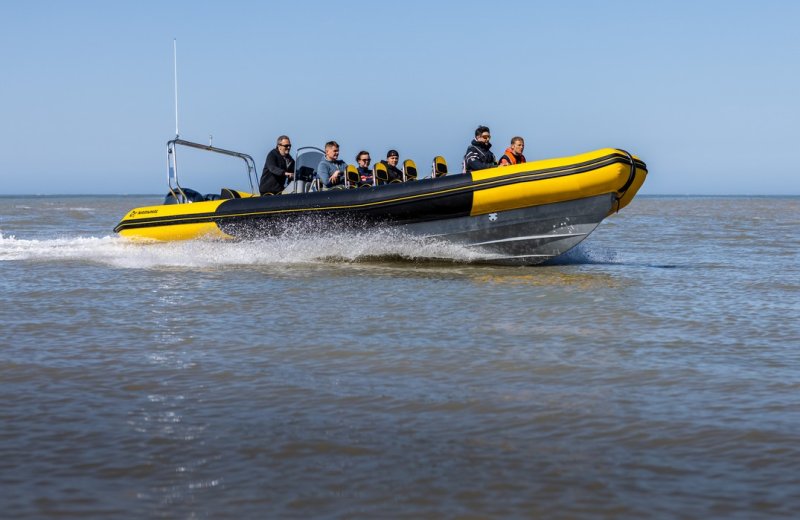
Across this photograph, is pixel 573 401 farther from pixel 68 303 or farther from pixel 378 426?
pixel 68 303

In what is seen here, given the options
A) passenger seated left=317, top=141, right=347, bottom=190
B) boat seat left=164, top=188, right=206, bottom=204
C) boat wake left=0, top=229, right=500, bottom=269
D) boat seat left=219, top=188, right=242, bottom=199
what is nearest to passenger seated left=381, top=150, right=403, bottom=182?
passenger seated left=317, top=141, right=347, bottom=190

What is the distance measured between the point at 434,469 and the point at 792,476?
3.94 ft

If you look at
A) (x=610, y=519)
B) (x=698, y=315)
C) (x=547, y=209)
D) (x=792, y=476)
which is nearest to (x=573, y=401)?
(x=792, y=476)

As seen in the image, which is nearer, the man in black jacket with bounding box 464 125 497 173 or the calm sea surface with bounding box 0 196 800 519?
the calm sea surface with bounding box 0 196 800 519

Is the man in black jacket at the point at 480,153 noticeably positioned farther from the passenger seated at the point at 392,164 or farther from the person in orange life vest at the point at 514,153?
the passenger seated at the point at 392,164

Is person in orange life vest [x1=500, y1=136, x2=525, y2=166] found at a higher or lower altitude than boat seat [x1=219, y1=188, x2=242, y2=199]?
higher

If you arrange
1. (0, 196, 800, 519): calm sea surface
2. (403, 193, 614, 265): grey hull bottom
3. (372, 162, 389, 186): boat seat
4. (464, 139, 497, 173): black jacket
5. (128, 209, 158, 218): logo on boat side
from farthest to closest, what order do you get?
(128, 209, 158, 218): logo on boat side, (372, 162, 389, 186): boat seat, (464, 139, 497, 173): black jacket, (403, 193, 614, 265): grey hull bottom, (0, 196, 800, 519): calm sea surface

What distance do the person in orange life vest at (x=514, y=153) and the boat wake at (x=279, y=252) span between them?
113 cm

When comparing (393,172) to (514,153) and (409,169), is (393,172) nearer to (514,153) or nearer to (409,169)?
(409,169)

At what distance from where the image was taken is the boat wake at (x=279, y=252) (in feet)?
34.7

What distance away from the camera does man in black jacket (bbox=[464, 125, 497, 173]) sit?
1065cm

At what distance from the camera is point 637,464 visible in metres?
3.18

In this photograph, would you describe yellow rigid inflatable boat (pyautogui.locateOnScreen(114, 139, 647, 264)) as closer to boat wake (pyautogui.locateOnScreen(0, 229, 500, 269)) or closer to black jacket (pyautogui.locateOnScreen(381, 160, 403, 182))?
boat wake (pyautogui.locateOnScreen(0, 229, 500, 269))

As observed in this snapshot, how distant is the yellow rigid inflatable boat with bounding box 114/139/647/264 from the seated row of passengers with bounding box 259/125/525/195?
0.59 metres
